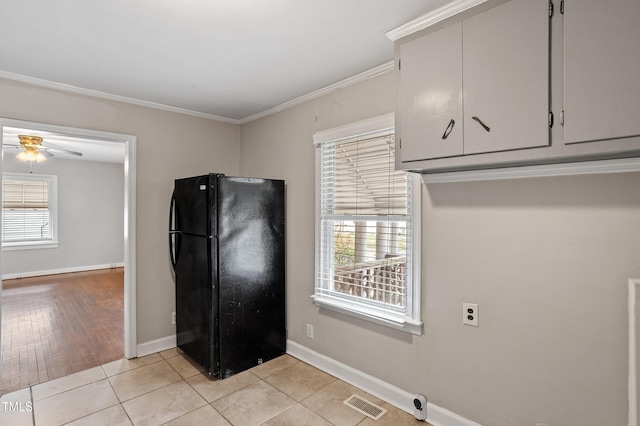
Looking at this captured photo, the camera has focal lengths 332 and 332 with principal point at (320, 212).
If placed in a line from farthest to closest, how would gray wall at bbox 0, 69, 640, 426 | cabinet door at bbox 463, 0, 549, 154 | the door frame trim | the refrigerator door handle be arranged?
the refrigerator door handle → the door frame trim → gray wall at bbox 0, 69, 640, 426 → cabinet door at bbox 463, 0, 549, 154

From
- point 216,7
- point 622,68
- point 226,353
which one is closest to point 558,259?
point 622,68

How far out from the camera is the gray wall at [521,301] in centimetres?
151

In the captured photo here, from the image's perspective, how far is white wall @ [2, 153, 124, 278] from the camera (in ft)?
21.7

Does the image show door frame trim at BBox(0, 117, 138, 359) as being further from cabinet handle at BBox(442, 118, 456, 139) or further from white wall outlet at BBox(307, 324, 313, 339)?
cabinet handle at BBox(442, 118, 456, 139)

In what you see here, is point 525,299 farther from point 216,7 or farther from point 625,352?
point 216,7

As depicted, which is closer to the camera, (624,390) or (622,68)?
(622,68)

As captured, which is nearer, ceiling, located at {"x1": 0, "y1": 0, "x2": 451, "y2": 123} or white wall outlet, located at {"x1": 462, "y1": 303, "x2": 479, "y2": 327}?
ceiling, located at {"x1": 0, "y1": 0, "x2": 451, "y2": 123}

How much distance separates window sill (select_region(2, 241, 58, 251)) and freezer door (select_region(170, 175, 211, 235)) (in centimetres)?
558

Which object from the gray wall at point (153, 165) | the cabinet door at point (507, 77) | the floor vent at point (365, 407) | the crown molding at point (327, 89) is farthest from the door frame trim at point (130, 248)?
the cabinet door at point (507, 77)

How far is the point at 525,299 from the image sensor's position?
1752 mm

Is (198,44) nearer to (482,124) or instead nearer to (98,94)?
(98,94)

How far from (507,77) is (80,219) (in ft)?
27.6

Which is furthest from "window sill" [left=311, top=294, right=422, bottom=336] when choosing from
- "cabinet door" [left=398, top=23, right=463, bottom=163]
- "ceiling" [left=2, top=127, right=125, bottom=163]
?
"ceiling" [left=2, top=127, right=125, bottom=163]

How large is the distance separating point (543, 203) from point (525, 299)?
1.68 feet
